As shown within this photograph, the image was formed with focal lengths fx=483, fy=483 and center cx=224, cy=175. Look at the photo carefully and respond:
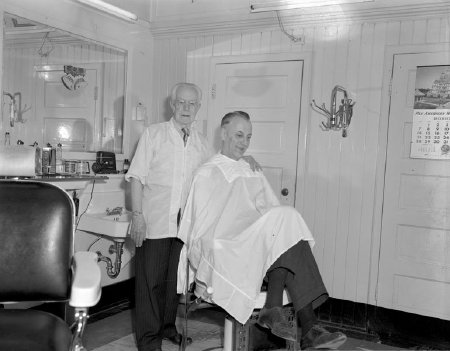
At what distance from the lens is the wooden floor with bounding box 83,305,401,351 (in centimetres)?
310

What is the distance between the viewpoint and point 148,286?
2.79 metres

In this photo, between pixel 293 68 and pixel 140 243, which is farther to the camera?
pixel 293 68

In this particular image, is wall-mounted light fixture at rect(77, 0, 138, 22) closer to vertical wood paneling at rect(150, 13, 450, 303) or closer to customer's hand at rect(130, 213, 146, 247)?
vertical wood paneling at rect(150, 13, 450, 303)

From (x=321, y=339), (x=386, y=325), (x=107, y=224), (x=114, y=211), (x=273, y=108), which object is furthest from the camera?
(x=273, y=108)

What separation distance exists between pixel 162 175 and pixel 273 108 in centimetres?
124

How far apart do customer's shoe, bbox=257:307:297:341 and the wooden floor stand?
1002mm

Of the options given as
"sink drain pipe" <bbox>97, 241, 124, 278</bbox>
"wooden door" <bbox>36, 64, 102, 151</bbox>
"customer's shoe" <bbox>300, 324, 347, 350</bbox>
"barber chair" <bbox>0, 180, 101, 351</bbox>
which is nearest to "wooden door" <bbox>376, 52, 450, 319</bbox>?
"customer's shoe" <bbox>300, 324, 347, 350</bbox>

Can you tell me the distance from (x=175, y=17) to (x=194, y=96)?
149 centimetres

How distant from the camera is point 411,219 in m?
3.31

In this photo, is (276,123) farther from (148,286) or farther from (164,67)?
(148,286)

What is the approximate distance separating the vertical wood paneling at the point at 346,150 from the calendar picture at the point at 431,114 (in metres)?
0.25

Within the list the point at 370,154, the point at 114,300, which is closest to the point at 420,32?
the point at 370,154

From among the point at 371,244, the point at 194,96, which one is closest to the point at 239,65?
the point at 194,96

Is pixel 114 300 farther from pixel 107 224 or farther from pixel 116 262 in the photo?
pixel 107 224
